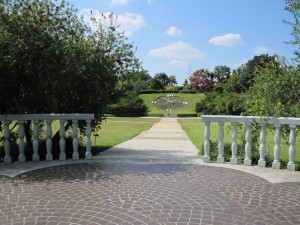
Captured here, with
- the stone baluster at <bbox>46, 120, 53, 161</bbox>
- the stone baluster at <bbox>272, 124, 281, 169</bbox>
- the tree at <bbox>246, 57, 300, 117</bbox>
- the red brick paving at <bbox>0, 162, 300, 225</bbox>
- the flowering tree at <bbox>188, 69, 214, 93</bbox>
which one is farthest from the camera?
the flowering tree at <bbox>188, 69, 214, 93</bbox>

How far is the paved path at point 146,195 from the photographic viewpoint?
13.0 ft

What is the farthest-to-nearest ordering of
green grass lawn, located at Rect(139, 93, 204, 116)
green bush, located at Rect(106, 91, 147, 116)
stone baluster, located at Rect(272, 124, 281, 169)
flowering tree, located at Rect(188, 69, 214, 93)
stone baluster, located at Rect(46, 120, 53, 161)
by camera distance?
flowering tree, located at Rect(188, 69, 214, 93)
green grass lawn, located at Rect(139, 93, 204, 116)
green bush, located at Rect(106, 91, 147, 116)
stone baluster, located at Rect(46, 120, 53, 161)
stone baluster, located at Rect(272, 124, 281, 169)

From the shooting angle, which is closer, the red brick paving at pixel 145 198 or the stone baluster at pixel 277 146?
the red brick paving at pixel 145 198

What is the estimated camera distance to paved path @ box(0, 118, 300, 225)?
397cm

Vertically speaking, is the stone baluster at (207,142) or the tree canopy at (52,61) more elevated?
the tree canopy at (52,61)

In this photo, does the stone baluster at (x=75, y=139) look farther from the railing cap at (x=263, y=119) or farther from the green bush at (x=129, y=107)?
the green bush at (x=129, y=107)

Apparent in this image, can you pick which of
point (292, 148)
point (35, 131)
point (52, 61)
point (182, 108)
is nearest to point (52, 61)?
point (52, 61)

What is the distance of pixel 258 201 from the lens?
4.61 meters

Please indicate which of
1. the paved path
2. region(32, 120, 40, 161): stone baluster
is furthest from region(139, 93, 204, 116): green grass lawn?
the paved path

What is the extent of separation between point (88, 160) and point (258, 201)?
460 centimetres

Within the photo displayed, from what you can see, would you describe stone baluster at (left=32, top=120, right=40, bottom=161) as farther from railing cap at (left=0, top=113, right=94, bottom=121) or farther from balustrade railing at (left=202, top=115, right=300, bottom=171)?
balustrade railing at (left=202, top=115, right=300, bottom=171)

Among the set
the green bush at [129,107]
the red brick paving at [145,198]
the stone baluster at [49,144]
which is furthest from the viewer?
the green bush at [129,107]

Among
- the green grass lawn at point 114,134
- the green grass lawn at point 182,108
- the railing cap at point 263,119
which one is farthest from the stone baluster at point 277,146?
the green grass lawn at point 182,108

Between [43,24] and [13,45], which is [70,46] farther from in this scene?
[13,45]
